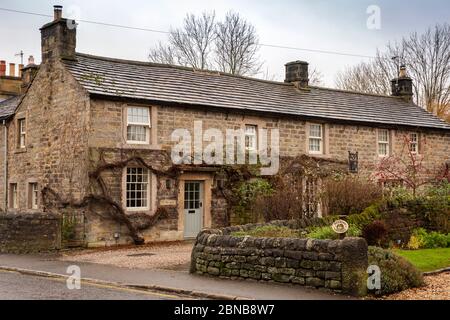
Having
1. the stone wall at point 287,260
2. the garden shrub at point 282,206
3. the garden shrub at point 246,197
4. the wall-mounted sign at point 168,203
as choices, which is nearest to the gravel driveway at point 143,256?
the wall-mounted sign at point 168,203

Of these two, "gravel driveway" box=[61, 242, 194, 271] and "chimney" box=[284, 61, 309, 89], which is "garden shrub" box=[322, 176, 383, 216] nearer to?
"gravel driveway" box=[61, 242, 194, 271]

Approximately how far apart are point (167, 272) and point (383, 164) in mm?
16859

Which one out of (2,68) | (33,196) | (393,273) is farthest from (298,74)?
(393,273)

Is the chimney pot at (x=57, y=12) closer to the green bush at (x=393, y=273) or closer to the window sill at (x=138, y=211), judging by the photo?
the window sill at (x=138, y=211)

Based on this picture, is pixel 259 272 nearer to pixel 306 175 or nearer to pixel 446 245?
pixel 446 245

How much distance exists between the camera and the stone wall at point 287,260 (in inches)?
431

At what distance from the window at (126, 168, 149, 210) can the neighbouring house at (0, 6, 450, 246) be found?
1.5 inches

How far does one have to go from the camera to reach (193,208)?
75.9ft

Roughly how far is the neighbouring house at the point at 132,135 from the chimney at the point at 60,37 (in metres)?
0.04

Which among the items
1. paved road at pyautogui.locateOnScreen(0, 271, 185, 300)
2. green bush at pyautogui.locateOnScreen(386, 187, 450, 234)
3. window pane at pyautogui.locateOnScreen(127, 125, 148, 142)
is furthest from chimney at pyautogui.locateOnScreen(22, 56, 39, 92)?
green bush at pyautogui.locateOnScreen(386, 187, 450, 234)

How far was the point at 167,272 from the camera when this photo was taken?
1401 cm

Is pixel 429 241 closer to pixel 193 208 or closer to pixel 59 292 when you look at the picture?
pixel 193 208

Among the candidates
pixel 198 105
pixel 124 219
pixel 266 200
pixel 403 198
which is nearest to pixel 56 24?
pixel 198 105

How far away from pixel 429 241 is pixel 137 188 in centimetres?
1016
